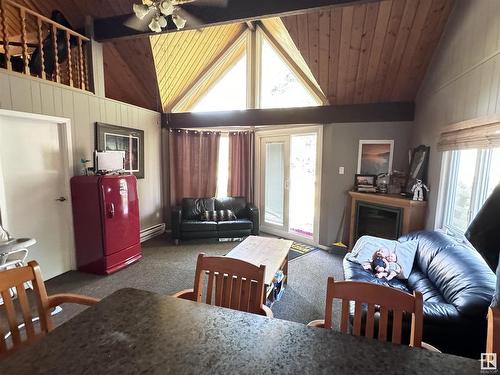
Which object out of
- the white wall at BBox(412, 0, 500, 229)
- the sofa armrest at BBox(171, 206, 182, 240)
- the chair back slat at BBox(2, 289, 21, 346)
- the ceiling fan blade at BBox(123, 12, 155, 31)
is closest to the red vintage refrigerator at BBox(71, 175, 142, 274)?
the sofa armrest at BBox(171, 206, 182, 240)

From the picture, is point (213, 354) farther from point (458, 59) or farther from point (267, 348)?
point (458, 59)

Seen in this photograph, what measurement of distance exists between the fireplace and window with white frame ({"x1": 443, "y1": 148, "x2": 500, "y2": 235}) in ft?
2.07

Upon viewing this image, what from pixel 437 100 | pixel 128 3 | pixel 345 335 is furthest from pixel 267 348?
pixel 128 3

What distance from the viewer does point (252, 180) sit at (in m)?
5.11

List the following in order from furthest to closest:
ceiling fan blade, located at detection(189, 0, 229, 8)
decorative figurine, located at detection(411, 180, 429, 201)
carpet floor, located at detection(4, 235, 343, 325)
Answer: decorative figurine, located at detection(411, 180, 429, 201), ceiling fan blade, located at detection(189, 0, 229, 8), carpet floor, located at detection(4, 235, 343, 325)

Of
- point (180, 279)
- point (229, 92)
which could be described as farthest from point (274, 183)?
point (180, 279)

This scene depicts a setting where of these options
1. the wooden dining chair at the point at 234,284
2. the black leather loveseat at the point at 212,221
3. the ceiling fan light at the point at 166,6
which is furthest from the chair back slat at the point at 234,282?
the black leather loveseat at the point at 212,221

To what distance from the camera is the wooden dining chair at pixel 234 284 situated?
134 centimetres

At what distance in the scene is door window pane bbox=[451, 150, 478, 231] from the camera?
8.16 feet

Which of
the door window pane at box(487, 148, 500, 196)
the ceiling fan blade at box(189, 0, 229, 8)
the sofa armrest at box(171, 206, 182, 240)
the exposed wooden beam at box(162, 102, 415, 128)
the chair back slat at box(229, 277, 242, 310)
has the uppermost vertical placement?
the ceiling fan blade at box(189, 0, 229, 8)

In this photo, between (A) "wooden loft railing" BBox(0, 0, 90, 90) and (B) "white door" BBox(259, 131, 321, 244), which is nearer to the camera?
(A) "wooden loft railing" BBox(0, 0, 90, 90)

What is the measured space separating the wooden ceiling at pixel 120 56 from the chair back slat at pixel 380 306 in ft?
Answer: 13.5

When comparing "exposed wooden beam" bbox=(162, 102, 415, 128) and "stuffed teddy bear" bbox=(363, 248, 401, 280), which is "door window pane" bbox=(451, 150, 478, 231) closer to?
"stuffed teddy bear" bbox=(363, 248, 401, 280)

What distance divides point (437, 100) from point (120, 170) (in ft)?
13.7
